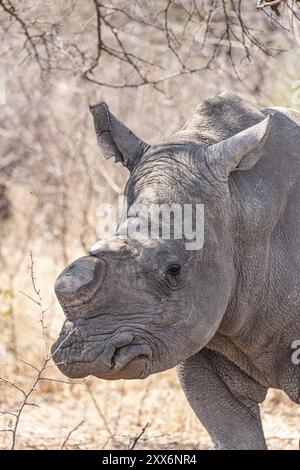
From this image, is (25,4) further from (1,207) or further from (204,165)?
(1,207)

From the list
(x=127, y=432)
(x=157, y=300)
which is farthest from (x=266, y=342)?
(x=127, y=432)

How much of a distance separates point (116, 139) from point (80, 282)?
1378 millimetres

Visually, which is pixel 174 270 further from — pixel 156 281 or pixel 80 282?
pixel 80 282

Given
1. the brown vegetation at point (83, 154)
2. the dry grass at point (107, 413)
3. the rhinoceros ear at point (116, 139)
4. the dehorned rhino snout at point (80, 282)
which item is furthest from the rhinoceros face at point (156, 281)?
the dry grass at point (107, 413)

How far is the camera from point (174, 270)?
206 inches

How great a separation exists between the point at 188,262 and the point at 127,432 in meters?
4.51


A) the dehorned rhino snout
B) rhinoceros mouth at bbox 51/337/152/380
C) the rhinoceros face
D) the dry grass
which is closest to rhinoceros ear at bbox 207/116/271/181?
the rhinoceros face

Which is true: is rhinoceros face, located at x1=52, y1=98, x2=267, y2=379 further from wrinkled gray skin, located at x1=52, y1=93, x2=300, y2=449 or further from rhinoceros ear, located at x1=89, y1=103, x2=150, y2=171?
rhinoceros ear, located at x1=89, y1=103, x2=150, y2=171

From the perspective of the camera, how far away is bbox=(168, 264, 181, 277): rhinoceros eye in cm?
520

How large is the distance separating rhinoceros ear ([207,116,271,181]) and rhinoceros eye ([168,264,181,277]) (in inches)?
24.6

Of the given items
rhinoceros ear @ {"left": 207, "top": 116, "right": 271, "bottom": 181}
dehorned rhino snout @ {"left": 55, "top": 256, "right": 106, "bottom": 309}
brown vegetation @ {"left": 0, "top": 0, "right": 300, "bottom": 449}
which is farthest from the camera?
brown vegetation @ {"left": 0, "top": 0, "right": 300, "bottom": 449}

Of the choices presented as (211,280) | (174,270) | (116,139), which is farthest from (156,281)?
(116,139)

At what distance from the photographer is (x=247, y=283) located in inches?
228

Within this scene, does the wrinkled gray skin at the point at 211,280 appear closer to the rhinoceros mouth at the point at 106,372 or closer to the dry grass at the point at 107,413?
the rhinoceros mouth at the point at 106,372
